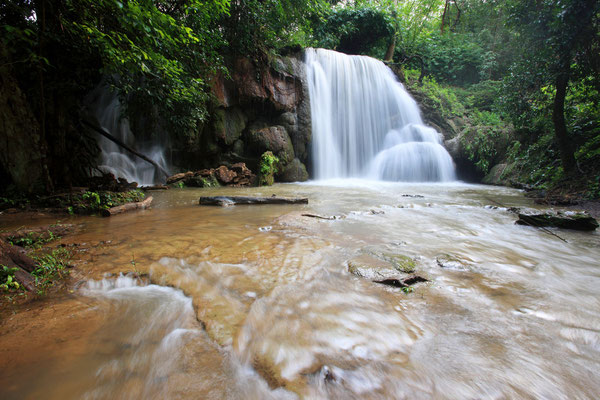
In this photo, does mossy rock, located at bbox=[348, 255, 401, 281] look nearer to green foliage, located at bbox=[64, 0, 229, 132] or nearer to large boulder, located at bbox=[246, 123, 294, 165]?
green foliage, located at bbox=[64, 0, 229, 132]

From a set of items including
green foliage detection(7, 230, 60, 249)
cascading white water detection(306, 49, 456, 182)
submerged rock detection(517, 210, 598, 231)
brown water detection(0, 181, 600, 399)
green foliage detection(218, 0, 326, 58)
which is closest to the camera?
brown water detection(0, 181, 600, 399)

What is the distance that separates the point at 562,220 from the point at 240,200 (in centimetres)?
492

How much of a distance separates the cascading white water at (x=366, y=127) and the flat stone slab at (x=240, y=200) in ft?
24.4

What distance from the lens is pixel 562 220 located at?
327 cm

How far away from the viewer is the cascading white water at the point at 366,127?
39.4 ft

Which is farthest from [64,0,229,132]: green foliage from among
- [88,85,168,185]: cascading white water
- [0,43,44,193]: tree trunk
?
[88,85,168,185]: cascading white water

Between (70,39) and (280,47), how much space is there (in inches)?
369

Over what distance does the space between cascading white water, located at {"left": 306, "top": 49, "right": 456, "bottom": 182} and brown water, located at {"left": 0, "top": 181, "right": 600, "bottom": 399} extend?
1034 centimetres

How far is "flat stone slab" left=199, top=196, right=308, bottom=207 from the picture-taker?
15.7 feet

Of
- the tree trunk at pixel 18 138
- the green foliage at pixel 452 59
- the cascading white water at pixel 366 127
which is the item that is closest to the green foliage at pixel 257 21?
the cascading white water at pixel 366 127

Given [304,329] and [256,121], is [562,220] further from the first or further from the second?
[256,121]

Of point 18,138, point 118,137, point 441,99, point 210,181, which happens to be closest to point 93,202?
point 18,138

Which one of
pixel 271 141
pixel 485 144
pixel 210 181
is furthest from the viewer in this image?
pixel 485 144

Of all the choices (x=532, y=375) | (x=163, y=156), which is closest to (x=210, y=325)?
(x=532, y=375)
